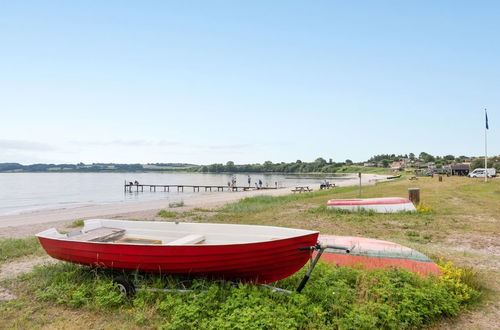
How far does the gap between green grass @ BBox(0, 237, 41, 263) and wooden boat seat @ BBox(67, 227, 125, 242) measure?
2726 mm

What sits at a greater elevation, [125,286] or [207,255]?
[207,255]

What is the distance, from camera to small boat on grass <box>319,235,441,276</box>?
6121 mm

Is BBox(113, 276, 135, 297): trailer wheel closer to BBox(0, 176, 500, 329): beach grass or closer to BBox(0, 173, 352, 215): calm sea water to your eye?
BBox(0, 176, 500, 329): beach grass

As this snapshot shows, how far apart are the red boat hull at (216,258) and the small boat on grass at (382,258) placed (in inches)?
81.9

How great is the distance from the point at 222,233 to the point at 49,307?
3.13m

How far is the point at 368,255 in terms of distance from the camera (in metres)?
6.78

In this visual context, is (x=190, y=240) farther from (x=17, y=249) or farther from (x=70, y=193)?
(x=70, y=193)

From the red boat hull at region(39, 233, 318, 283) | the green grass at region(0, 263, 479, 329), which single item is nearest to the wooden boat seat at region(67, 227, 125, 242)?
the green grass at region(0, 263, 479, 329)

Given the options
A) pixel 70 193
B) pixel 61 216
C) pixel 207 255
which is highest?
pixel 207 255

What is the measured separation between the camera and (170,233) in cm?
710

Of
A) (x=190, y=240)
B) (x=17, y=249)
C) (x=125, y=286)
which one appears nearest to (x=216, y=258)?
(x=190, y=240)

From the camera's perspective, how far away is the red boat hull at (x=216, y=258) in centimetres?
477

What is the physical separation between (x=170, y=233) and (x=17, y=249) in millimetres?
5083

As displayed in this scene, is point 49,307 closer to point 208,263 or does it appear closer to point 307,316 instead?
point 208,263
